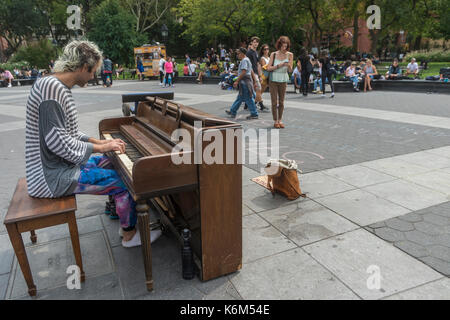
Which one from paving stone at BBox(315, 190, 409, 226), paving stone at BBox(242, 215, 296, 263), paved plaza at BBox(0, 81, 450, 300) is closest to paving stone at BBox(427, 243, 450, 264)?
paved plaza at BBox(0, 81, 450, 300)

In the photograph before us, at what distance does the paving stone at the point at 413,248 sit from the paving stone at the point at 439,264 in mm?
65

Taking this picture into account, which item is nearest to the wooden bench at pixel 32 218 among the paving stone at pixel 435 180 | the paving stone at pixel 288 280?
the paving stone at pixel 288 280

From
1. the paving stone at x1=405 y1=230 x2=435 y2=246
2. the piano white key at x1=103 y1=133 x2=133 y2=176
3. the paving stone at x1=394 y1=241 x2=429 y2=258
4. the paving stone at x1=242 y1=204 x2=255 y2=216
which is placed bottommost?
the paving stone at x1=394 y1=241 x2=429 y2=258

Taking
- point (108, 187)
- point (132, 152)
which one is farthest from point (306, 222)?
point (108, 187)

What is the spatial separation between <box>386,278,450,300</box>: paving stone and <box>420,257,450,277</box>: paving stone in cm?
15

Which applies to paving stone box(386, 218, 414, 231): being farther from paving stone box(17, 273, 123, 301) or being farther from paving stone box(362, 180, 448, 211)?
paving stone box(17, 273, 123, 301)

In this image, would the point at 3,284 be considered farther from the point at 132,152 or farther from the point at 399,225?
the point at 399,225

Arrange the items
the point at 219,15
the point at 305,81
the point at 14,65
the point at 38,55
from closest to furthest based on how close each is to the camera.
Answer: the point at 305,81 → the point at 219,15 → the point at 14,65 → the point at 38,55

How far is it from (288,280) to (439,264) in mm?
1327

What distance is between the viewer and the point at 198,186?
8.42ft

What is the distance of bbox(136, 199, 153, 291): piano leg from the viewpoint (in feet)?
8.16

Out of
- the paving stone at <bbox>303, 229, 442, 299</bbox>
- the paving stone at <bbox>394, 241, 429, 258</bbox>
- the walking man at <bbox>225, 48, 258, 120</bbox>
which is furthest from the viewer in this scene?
the walking man at <bbox>225, 48, 258, 120</bbox>

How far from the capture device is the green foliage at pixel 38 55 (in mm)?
41531

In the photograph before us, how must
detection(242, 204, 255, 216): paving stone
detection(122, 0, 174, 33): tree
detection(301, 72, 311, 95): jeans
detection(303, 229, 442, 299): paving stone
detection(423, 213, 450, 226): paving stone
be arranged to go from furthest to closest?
1. detection(122, 0, 174, 33): tree
2. detection(301, 72, 311, 95): jeans
3. detection(242, 204, 255, 216): paving stone
4. detection(423, 213, 450, 226): paving stone
5. detection(303, 229, 442, 299): paving stone
